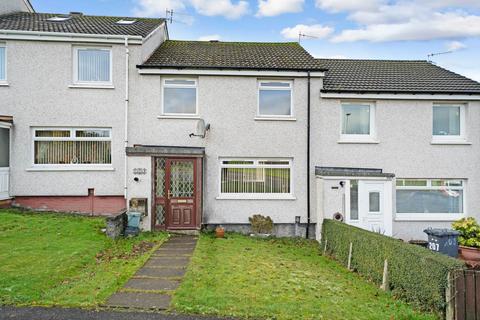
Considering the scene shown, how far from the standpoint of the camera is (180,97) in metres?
13.7

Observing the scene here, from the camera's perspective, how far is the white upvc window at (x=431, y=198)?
45.8 ft

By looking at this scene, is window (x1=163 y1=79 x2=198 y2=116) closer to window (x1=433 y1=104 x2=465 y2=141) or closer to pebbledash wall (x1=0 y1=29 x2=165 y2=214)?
pebbledash wall (x1=0 y1=29 x2=165 y2=214)

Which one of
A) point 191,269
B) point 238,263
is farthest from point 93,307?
point 238,263

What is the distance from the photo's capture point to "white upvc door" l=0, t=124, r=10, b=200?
1273 centimetres

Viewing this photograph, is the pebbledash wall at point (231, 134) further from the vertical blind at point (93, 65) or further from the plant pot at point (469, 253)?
the plant pot at point (469, 253)

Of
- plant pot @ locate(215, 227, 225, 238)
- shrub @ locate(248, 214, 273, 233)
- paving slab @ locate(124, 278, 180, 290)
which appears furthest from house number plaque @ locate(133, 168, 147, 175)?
paving slab @ locate(124, 278, 180, 290)

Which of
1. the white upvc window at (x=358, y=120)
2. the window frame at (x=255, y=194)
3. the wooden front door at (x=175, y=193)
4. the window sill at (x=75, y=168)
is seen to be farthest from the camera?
the white upvc window at (x=358, y=120)

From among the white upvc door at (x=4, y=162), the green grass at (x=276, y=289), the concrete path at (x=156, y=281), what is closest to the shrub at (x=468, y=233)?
the green grass at (x=276, y=289)

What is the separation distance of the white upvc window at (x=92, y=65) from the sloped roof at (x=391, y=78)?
8.31m

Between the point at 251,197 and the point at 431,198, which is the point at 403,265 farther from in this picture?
the point at 431,198

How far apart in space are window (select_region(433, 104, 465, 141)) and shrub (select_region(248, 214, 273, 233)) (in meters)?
7.51

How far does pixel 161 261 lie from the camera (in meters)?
8.70

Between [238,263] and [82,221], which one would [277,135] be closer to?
[238,263]

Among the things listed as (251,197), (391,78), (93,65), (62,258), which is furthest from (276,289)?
(391,78)
